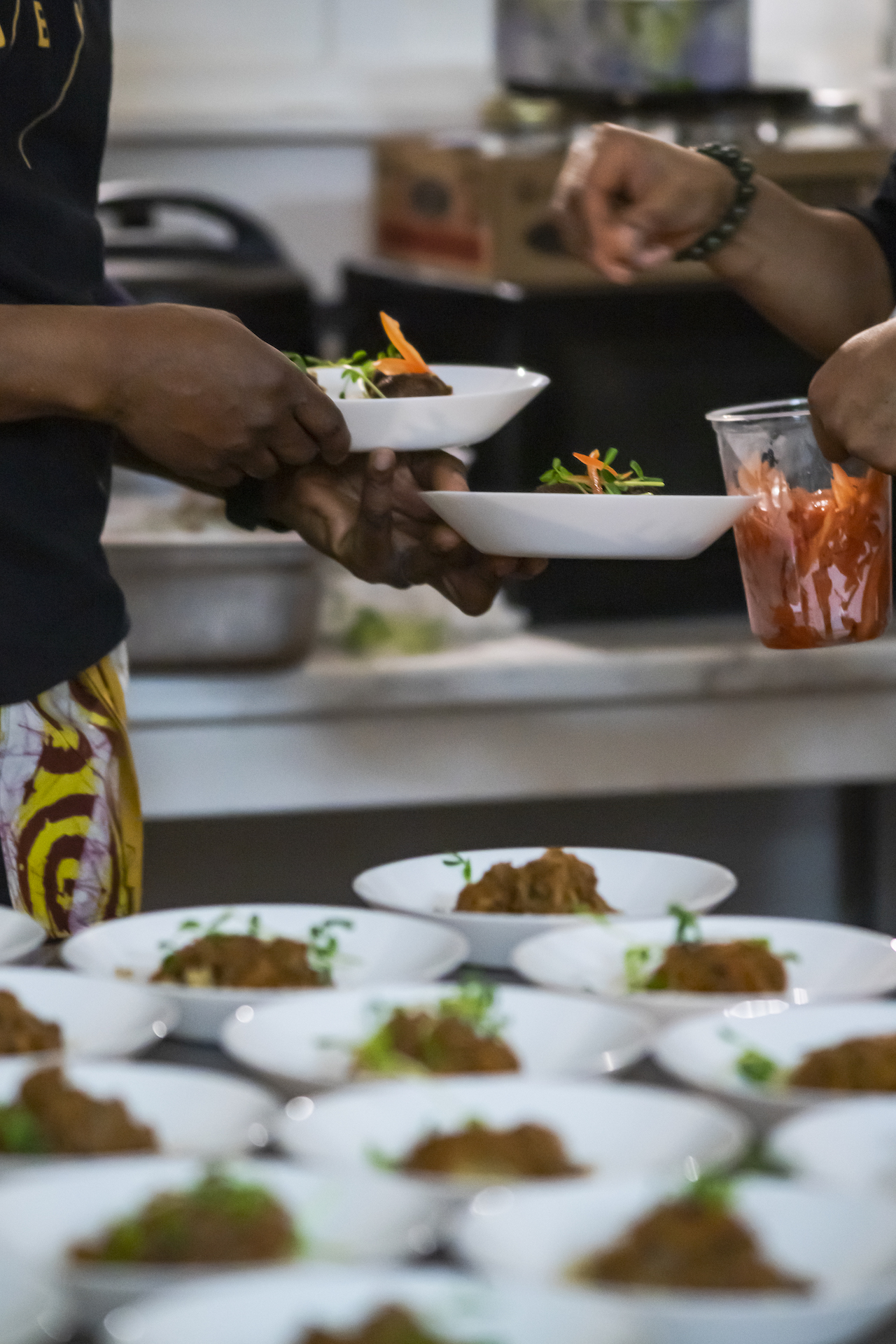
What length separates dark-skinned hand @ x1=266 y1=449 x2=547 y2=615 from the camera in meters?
1.38

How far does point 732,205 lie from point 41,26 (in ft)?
2.36

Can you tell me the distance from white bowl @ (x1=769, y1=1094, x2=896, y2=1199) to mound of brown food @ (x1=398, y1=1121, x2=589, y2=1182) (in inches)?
3.7

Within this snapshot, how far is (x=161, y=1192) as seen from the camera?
2.30 feet

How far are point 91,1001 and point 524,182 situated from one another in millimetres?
1709

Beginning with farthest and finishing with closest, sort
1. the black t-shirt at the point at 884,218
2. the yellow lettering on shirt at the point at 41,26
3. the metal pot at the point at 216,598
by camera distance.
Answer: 1. the metal pot at the point at 216,598
2. the black t-shirt at the point at 884,218
3. the yellow lettering on shirt at the point at 41,26

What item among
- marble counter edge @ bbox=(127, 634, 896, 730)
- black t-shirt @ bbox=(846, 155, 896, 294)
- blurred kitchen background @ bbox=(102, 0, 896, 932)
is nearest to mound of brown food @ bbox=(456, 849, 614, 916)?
black t-shirt @ bbox=(846, 155, 896, 294)

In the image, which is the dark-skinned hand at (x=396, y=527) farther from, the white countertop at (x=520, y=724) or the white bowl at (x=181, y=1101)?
the white countertop at (x=520, y=724)

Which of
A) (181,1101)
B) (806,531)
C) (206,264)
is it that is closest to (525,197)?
(206,264)

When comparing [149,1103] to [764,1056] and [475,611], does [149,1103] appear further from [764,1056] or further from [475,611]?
[475,611]

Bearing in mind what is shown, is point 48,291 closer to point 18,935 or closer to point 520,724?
point 18,935

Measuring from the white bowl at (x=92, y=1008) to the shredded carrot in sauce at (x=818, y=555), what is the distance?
534 millimetres

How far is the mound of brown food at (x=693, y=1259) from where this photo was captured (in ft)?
2.10

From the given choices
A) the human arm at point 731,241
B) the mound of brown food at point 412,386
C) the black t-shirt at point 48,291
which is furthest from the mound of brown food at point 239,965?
the human arm at point 731,241

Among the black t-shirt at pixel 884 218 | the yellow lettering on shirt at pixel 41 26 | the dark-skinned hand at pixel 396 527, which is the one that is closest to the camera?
the yellow lettering on shirt at pixel 41 26
